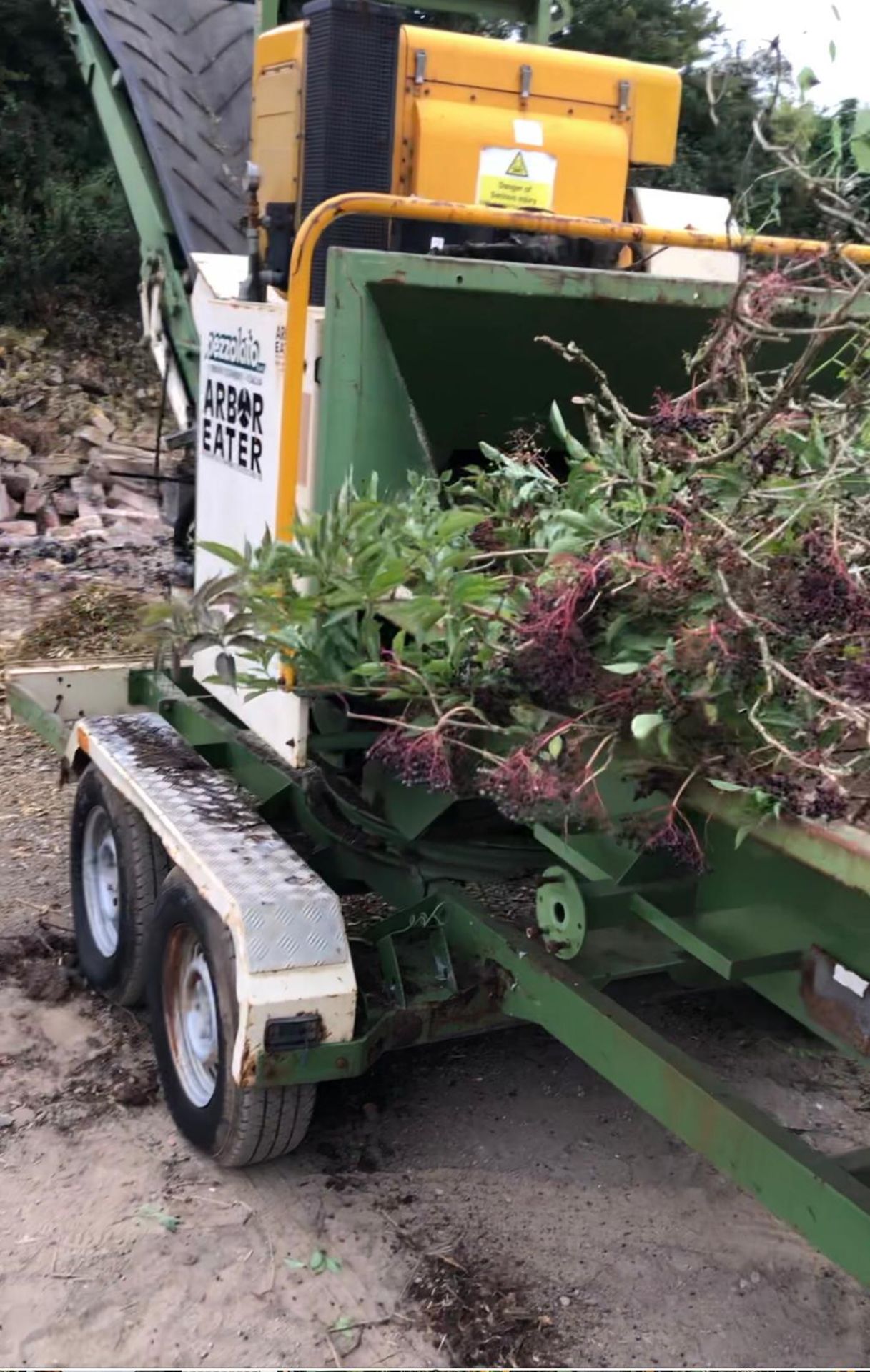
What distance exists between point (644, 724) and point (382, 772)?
1.47m

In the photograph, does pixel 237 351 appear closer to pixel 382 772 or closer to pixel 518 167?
pixel 382 772

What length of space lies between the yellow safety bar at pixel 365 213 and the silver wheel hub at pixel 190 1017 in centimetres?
115

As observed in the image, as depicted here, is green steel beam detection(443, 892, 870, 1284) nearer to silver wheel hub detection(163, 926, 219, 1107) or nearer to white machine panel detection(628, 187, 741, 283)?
silver wheel hub detection(163, 926, 219, 1107)

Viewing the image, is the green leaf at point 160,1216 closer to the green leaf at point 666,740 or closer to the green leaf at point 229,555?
the green leaf at point 229,555

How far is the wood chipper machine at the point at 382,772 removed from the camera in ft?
8.44

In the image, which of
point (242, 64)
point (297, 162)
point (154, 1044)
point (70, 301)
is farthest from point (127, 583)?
point (70, 301)

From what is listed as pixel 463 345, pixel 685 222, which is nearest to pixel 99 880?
pixel 463 345

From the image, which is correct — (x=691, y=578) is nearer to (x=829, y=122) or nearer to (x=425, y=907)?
(x=829, y=122)

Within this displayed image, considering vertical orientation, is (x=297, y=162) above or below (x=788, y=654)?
above

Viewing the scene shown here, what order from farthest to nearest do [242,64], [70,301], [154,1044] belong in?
[70,301] < [242,64] < [154,1044]

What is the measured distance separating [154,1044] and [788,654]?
7.36ft

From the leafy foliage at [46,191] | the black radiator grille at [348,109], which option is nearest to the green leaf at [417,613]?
the black radiator grille at [348,109]

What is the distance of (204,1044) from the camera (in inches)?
138

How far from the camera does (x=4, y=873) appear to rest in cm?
522
